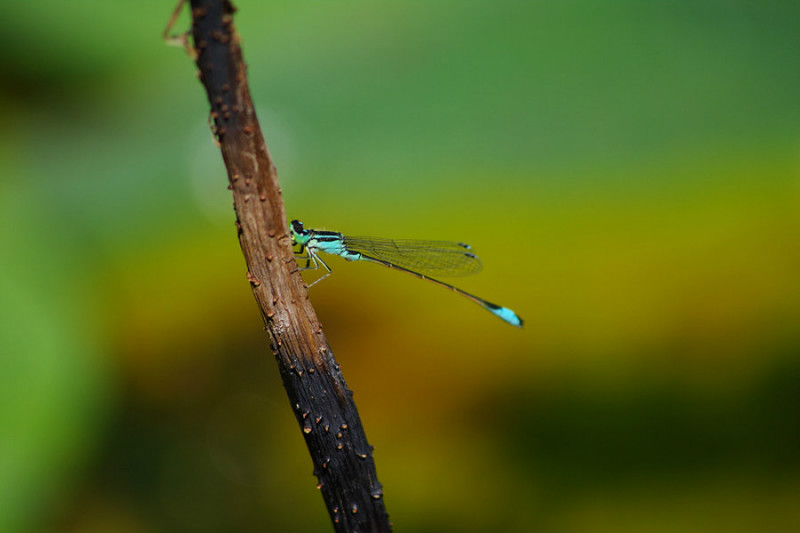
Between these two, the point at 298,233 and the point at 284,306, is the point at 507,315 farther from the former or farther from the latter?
the point at 284,306

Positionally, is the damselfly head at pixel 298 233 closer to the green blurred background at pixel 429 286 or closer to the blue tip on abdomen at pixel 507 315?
the blue tip on abdomen at pixel 507 315

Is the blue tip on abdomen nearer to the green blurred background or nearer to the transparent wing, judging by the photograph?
the transparent wing

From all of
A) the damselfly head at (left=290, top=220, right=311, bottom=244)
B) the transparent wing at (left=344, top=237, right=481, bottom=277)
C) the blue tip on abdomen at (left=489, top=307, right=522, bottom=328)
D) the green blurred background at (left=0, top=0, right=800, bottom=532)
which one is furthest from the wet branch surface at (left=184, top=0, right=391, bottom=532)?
the green blurred background at (left=0, top=0, right=800, bottom=532)

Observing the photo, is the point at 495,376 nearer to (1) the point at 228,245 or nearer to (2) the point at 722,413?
(2) the point at 722,413

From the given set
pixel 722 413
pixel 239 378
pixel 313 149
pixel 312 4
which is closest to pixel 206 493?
pixel 239 378

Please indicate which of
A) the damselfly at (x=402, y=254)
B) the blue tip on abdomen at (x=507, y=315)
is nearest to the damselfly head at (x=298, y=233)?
the damselfly at (x=402, y=254)

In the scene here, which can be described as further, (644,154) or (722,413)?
(644,154)

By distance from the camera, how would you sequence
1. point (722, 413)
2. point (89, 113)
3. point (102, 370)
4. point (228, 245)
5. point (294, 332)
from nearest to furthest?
point (294, 332) < point (722, 413) < point (102, 370) < point (228, 245) < point (89, 113)

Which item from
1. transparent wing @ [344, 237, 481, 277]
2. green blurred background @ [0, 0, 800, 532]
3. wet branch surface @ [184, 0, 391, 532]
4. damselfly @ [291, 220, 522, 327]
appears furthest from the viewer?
green blurred background @ [0, 0, 800, 532]
